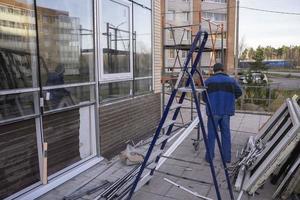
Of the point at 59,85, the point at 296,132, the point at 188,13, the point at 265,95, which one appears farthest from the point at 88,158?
the point at 188,13

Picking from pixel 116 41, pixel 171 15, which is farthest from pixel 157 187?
pixel 171 15

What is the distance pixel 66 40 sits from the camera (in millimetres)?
3787

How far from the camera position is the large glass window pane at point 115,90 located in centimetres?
454

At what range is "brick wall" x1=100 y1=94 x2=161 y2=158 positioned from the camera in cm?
460

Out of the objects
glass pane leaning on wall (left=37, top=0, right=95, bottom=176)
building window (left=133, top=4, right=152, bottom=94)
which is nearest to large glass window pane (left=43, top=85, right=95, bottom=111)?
glass pane leaning on wall (left=37, top=0, right=95, bottom=176)

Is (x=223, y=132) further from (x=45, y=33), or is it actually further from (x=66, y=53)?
(x=45, y=33)

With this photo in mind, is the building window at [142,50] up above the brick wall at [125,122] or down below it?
above

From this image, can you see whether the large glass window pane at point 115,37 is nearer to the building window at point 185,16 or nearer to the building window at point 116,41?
the building window at point 116,41

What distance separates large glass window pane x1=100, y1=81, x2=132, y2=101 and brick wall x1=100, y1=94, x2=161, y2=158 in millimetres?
131

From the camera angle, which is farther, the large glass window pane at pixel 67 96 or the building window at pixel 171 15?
the building window at pixel 171 15

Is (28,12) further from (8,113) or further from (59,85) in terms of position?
(8,113)

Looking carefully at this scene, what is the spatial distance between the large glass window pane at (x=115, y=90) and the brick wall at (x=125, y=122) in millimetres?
131

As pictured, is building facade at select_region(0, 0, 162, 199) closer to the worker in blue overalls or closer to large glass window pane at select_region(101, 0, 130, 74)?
large glass window pane at select_region(101, 0, 130, 74)

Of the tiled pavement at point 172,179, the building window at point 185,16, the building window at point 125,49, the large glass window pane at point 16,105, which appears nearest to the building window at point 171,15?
the building window at point 185,16
